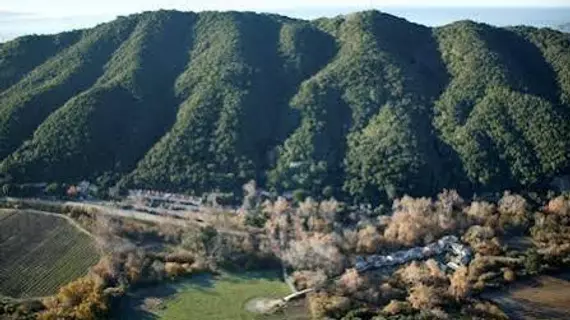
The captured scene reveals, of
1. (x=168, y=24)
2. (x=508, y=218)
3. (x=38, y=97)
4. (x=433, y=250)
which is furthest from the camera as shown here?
(x=168, y=24)

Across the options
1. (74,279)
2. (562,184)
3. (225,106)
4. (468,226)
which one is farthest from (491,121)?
(74,279)

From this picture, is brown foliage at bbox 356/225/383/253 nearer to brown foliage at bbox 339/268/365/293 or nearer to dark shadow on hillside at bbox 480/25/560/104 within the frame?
brown foliage at bbox 339/268/365/293

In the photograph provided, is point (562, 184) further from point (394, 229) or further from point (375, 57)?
point (375, 57)

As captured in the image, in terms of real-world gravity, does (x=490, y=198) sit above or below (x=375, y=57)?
below

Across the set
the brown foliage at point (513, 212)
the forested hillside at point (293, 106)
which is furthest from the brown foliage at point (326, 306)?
the brown foliage at point (513, 212)

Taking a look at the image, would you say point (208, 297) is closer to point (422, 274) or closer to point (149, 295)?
point (149, 295)
